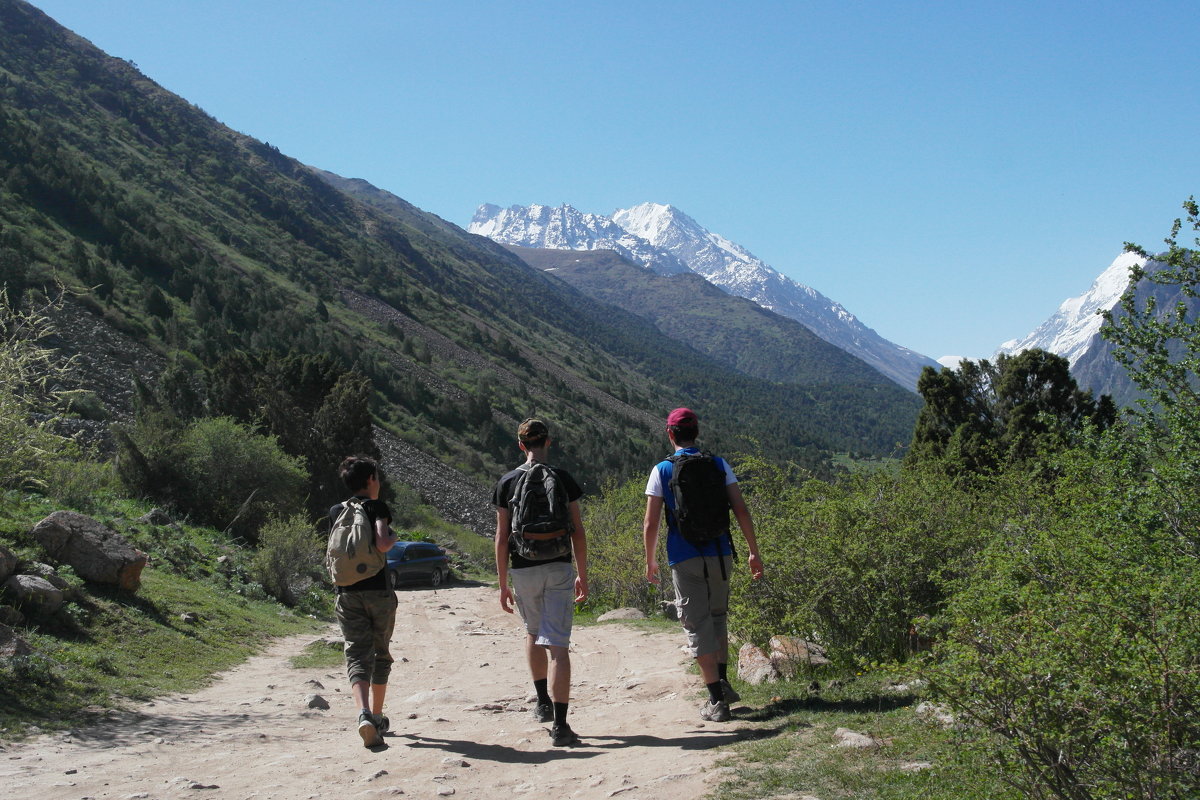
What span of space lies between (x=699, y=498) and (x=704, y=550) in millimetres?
343

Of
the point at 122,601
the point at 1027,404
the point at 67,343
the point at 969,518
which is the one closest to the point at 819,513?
the point at 969,518

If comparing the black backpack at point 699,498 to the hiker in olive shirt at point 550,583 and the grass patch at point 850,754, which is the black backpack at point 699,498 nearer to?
the hiker in olive shirt at point 550,583

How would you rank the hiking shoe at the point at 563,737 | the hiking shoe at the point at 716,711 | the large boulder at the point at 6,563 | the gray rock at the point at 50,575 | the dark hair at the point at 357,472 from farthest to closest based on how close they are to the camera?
the gray rock at the point at 50,575, the large boulder at the point at 6,563, the dark hair at the point at 357,472, the hiking shoe at the point at 716,711, the hiking shoe at the point at 563,737

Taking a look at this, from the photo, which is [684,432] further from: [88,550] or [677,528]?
[88,550]

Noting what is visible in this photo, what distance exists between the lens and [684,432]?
5.84 meters

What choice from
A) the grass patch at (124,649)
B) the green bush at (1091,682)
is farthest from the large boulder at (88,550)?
the green bush at (1091,682)

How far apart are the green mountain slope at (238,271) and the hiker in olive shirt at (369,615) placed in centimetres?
1162

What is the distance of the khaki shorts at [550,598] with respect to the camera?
5.43 meters

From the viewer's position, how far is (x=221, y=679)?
28.7 feet

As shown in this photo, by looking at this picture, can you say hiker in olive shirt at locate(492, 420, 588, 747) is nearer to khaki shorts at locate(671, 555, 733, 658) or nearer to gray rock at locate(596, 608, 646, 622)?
khaki shorts at locate(671, 555, 733, 658)

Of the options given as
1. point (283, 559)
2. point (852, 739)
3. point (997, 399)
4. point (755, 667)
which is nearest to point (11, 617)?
point (755, 667)

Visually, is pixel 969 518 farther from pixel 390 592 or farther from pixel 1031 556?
pixel 390 592

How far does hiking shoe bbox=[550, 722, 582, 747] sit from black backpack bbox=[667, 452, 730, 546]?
4.63 ft

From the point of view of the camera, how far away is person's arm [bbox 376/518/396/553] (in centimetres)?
561
